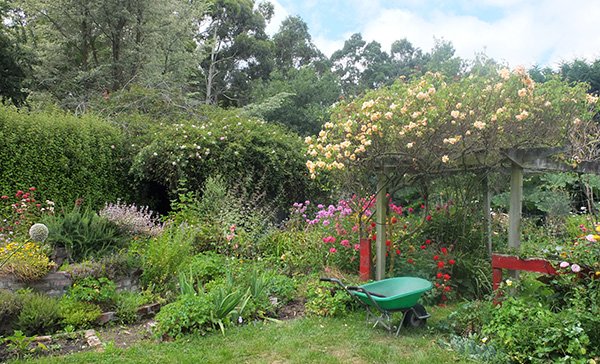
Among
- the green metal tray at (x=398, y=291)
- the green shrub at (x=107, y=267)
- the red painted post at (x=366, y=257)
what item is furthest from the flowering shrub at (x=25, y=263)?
the red painted post at (x=366, y=257)

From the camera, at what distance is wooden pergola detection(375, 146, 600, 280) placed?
356cm

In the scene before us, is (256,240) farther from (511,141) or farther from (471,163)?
(511,141)

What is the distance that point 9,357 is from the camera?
2957 mm

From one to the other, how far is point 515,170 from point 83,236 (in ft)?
16.0

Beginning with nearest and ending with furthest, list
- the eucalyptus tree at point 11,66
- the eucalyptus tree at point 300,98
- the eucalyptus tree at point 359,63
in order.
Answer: the eucalyptus tree at point 11,66 < the eucalyptus tree at point 300,98 < the eucalyptus tree at point 359,63

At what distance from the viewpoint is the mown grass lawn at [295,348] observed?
2.97m

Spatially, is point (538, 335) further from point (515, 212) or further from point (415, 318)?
point (515, 212)

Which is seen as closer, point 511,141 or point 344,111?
point 511,141

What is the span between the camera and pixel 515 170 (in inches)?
152

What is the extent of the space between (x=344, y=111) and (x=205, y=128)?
4159mm

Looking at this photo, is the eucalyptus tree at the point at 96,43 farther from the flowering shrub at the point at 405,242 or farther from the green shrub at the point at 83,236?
the flowering shrub at the point at 405,242

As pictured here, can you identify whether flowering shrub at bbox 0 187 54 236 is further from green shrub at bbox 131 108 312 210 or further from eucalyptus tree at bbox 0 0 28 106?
eucalyptus tree at bbox 0 0 28 106

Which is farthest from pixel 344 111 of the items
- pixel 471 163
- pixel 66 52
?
pixel 66 52

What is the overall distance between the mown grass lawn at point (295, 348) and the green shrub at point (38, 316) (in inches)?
29.4
